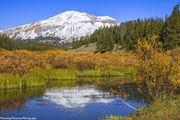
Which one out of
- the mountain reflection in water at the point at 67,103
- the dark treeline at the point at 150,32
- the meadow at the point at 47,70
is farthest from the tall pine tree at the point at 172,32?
the mountain reflection in water at the point at 67,103

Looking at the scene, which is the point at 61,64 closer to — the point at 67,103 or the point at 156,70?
the point at 67,103

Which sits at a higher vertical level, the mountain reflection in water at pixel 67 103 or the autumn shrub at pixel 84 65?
the autumn shrub at pixel 84 65

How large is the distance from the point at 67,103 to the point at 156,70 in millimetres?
10211

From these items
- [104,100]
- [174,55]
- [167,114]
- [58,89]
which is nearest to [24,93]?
[58,89]

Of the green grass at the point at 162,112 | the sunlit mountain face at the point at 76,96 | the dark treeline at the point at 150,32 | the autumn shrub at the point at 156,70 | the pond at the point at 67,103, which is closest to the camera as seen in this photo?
the green grass at the point at 162,112

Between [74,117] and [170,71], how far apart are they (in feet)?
20.3

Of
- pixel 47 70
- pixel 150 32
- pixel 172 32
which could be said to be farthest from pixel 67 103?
pixel 150 32

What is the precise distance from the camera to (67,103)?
95.6 ft

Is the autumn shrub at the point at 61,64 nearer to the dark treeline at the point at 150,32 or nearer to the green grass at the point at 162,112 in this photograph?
the dark treeline at the point at 150,32

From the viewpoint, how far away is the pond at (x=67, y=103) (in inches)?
944

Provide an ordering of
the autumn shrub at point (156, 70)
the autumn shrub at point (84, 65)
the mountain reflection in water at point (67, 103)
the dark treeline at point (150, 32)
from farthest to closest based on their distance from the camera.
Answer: the dark treeline at point (150, 32) → the autumn shrub at point (84, 65) → the mountain reflection in water at point (67, 103) → the autumn shrub at point (156, 70)

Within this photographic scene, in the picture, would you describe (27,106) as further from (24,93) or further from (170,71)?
(170,71)

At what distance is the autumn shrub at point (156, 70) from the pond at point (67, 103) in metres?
2.68

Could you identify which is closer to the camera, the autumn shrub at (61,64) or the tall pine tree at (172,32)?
the autumn shrub at (61,64)
